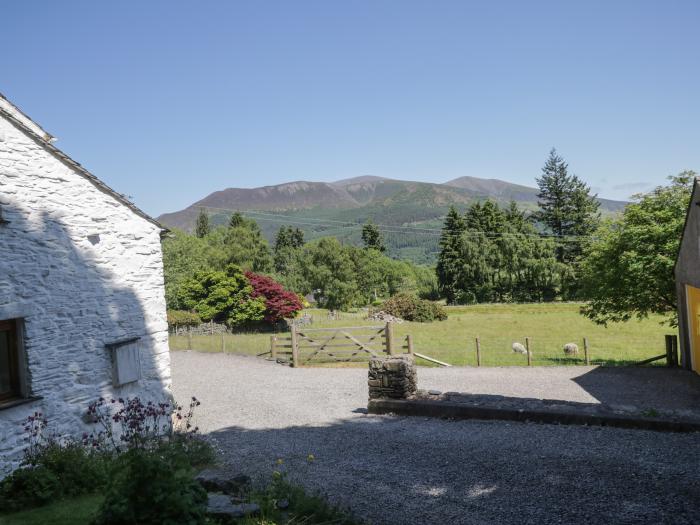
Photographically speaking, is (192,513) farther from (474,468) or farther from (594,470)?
(594,470)

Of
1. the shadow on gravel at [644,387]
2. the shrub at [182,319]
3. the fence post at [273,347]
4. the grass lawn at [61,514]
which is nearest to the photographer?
the grass lawn at [61,514]

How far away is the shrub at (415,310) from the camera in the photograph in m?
43.7

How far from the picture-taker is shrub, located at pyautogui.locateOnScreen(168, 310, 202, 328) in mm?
35750

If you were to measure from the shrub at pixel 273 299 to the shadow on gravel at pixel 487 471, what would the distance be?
1077 inches

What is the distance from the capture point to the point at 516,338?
30.5m

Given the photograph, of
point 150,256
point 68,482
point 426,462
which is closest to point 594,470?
point 426,462

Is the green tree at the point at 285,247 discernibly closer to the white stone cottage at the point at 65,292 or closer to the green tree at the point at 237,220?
the green tree at the point at 237,220

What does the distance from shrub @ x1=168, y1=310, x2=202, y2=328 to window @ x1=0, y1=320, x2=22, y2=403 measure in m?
27.4

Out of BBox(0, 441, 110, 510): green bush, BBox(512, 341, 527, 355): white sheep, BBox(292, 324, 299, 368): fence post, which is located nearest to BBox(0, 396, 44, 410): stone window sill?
BBox(0, 441, 110, 510): green bush

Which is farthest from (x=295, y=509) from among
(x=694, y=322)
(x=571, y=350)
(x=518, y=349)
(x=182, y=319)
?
(x=182, y=319)

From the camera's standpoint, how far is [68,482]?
7004mm

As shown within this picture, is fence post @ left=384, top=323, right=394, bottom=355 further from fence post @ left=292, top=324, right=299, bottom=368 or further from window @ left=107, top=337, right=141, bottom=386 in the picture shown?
window @ left=107, top=337, right=141, bottom=386

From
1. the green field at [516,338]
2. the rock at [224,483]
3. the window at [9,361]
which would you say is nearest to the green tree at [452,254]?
the green field at [516,338]

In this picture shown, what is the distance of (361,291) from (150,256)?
5487 centimetres
